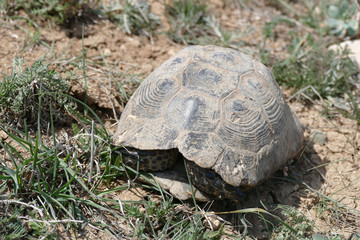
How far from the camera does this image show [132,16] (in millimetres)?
5180

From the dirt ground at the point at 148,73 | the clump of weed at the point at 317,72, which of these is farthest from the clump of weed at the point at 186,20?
the clump of weed at the point at 317,72

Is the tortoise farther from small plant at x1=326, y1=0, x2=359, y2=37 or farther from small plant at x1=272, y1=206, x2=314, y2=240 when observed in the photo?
small plant at x1=326, y1=0, x2=359, y2=37

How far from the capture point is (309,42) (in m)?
5.43

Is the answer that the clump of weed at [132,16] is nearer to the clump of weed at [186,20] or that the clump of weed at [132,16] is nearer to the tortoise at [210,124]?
the clump of weed at [186,20]

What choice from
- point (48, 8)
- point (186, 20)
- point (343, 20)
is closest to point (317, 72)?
point (343, 20)

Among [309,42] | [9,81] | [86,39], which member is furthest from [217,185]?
[309,42]

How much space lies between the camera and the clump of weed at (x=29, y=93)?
10.9 ft

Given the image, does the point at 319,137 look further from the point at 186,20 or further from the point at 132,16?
the point at 132,16

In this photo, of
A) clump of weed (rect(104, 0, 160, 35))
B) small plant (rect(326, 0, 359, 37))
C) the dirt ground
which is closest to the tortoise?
the dirt ground

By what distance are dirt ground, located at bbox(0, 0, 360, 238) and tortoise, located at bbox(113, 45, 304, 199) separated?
1.79ft

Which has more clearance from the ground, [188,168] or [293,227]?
[188,168]

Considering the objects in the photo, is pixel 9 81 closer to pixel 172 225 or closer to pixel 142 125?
pixel 142 125

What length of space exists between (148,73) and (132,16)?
3.45 ft

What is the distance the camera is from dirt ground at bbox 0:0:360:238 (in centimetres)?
369
